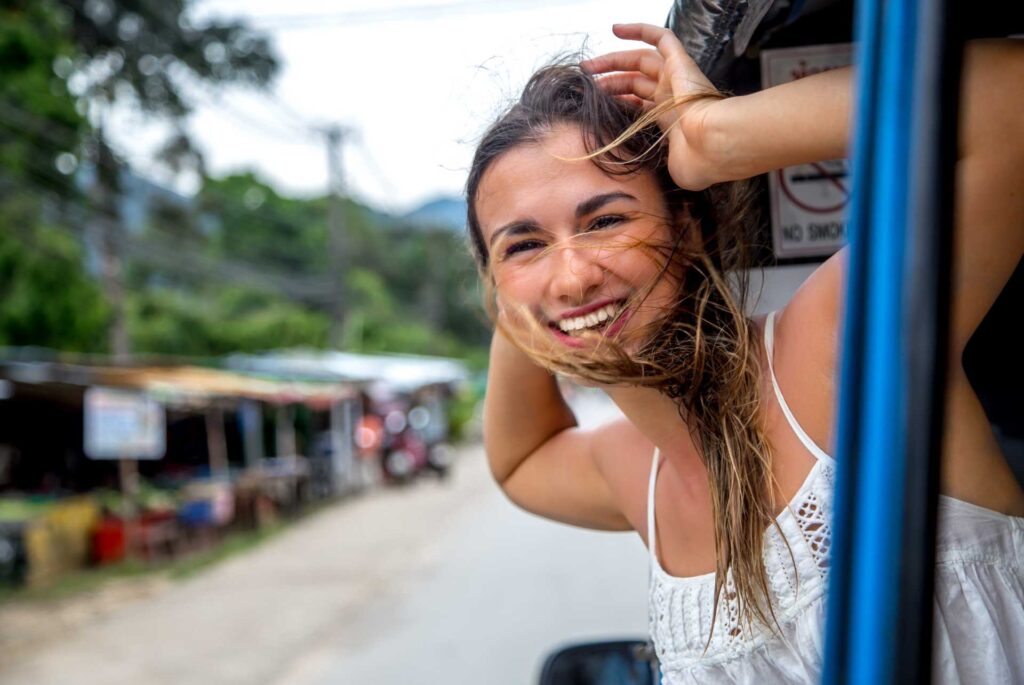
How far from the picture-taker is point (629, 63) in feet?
3.54

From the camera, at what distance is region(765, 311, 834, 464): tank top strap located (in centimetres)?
94

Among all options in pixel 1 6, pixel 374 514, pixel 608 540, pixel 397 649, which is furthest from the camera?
pixel 374 514

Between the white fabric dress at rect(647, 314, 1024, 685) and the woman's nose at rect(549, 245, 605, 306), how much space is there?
0.20 m

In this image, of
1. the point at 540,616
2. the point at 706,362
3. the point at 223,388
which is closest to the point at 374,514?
the point at 223,388

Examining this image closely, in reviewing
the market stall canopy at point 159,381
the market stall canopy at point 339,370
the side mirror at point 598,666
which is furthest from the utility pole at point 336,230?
the side mirror at point 598,666

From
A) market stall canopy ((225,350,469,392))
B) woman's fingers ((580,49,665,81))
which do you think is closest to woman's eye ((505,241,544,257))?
woman's fingers ((580,49,665,81))

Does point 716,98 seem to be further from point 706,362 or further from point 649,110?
point 706,362

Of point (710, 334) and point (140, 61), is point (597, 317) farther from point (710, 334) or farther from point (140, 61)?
point (140, 61)

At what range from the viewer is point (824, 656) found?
0.60 m

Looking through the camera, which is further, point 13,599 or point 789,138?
point 13,599

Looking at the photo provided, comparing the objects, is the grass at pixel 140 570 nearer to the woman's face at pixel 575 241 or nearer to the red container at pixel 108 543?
the red container at pixel 108 543

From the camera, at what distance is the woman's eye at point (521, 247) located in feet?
3.50

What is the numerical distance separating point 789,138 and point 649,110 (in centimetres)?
22

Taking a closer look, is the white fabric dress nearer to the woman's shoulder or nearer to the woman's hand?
the woman's shoulder
